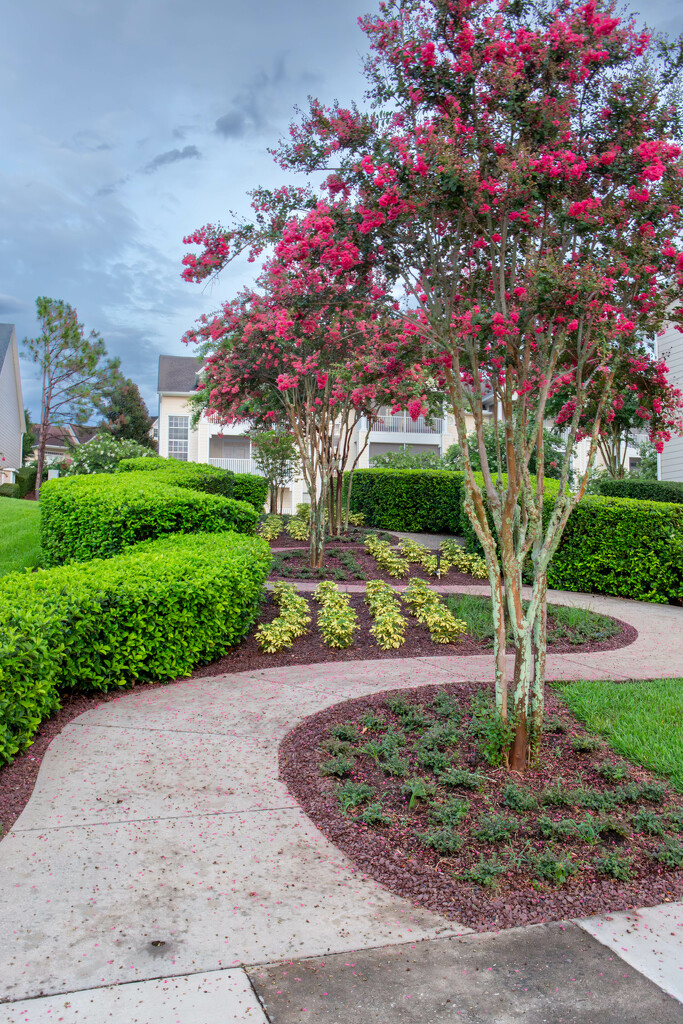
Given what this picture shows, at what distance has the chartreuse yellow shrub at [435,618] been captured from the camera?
7.15 meters

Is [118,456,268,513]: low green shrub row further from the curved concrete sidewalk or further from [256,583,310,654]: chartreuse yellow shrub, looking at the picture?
the curved concrete sidewalk

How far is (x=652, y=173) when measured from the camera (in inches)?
153

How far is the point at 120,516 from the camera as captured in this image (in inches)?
322

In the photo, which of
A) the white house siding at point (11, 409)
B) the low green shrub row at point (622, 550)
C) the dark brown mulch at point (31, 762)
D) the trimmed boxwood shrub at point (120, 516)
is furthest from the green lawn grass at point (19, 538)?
the white house siding at point (11, 409)

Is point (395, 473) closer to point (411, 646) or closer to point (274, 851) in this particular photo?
point (411, 646)

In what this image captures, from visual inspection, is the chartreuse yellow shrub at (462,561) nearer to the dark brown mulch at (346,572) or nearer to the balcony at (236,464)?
the dark brown mulch at (346,572)

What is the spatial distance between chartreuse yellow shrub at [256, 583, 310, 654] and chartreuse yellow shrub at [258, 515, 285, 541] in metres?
6.57

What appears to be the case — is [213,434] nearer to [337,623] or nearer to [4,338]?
[4,338]

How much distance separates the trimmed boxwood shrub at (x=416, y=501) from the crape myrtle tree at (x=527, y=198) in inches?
437

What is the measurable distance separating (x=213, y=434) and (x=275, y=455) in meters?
11.3

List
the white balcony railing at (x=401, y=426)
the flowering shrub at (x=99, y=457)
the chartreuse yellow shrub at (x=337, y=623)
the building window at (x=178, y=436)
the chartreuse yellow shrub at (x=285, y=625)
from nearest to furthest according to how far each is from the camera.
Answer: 1. the chartreuse yellow shrub at (x=285, y=625)
2. the chartreuse yellow shrub at (x=337, y=623)
3. the flowering shrub at (x=99, y=457)
4. the building window at (x=178, y=436)
5. the white balcony railing at (x=401, y=426)

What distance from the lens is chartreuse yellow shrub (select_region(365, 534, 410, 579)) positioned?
1088 centimetres

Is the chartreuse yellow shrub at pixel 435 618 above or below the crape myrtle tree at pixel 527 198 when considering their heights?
below

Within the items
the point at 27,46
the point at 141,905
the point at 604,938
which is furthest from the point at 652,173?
the point at 27,46
